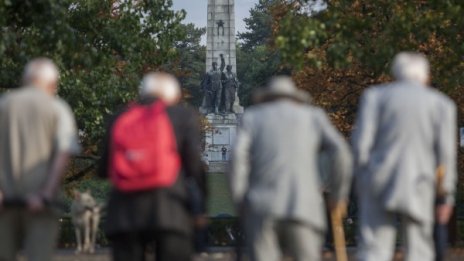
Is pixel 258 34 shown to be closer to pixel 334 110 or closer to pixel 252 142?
pixel 334 110

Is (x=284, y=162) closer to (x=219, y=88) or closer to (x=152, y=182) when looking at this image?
(x=152, y=182)

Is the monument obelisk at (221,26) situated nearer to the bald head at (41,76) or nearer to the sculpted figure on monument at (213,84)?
the sculpted figure on monument at (213,84)

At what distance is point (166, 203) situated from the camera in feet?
31.0

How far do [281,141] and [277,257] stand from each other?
73 centimetres

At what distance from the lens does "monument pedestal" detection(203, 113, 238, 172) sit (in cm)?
8894

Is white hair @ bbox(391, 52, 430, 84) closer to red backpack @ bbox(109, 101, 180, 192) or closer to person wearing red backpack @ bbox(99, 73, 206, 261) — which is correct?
person wearing red backpack @ bbox(99, 73, 206, 261)

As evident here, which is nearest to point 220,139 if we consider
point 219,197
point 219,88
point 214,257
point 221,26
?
point 219,88

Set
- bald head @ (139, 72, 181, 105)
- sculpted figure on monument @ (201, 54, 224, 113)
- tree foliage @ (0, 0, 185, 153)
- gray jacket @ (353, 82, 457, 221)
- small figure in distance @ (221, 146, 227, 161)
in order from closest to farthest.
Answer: bald head @ (139, 72, 181, 105) < gray jacket @ (353, 82, 457, 221) < tree foliage @ (0, 0, 185, 153) < sculpted figure on monument @ (201, 54, 224, 113) < small figure in distance @ (221, 146, 227, 161)

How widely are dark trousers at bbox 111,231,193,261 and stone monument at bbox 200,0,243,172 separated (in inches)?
2978

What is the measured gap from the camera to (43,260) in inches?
368

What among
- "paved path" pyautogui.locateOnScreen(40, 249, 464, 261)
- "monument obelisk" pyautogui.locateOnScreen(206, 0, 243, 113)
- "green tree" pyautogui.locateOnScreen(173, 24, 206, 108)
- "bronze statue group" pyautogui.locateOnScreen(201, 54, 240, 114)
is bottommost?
"paved path" pyautogui.locateOnScreen(40, 249, 464, 261)

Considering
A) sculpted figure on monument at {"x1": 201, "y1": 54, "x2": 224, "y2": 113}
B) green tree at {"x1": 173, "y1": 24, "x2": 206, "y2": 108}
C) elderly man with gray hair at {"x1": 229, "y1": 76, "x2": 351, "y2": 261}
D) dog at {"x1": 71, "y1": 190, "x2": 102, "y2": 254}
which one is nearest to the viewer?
elderly man with gray hair at {"x1": 229, "y1": 76, "x2": 351, "y2": 261}

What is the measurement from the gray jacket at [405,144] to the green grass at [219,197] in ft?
195

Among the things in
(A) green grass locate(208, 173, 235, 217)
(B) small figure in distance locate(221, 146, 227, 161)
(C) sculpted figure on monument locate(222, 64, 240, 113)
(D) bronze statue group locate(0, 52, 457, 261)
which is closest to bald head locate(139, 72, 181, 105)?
(D) bronze statue group locate(0, 52, 457, 261)
